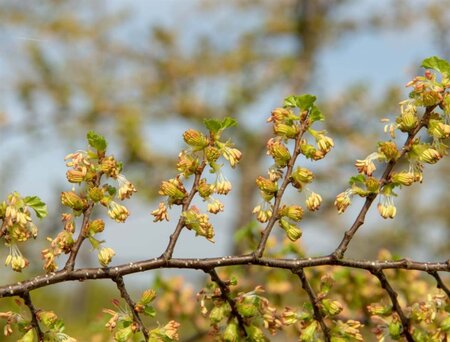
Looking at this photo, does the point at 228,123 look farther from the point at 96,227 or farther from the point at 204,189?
the point at 96,227

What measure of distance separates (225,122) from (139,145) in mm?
4991

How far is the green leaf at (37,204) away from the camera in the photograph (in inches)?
28.8

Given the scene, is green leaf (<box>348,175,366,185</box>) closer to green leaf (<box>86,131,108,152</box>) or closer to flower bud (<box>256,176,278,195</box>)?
flower bud (<box>256,176,278,195</box>)

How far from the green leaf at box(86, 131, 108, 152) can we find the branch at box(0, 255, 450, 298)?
129 millimetres

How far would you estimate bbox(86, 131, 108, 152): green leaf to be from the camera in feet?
2.47

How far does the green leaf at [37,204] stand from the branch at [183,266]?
0.06m

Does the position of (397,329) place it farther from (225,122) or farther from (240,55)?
(240,55)

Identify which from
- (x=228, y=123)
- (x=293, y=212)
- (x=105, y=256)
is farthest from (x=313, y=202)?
(x=105, y=256)

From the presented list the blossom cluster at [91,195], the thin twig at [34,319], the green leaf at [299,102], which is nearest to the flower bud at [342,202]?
the green leaf at [299,102]

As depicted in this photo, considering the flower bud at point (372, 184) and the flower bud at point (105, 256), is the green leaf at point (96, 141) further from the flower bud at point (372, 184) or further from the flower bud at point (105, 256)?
the flower bud at point (372, 184)

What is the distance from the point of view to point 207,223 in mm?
745

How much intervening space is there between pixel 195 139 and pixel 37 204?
174mm

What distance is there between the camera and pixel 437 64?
0.77 m

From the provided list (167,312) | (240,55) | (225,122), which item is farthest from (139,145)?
(225,122)
